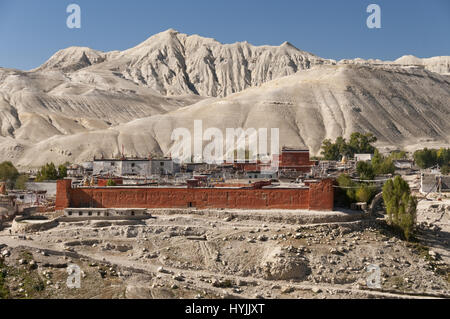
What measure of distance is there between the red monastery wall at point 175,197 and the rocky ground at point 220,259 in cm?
154

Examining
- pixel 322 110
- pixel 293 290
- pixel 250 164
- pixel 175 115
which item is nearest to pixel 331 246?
pixel 293 290

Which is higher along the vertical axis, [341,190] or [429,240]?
[341,190]

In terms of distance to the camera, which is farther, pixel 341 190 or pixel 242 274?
pixel 341 190

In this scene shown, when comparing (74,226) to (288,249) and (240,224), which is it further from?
(288,249)

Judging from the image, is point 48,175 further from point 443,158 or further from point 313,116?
point 313,116

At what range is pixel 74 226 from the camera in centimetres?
3362

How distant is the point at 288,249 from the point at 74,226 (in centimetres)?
1248

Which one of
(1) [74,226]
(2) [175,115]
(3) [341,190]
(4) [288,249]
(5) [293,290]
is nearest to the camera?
(5) [293,290]

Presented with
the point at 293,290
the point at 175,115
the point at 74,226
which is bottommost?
the point at 293,290

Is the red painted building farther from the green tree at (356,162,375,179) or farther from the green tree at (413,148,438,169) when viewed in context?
the green tree at (413,148,438,169)

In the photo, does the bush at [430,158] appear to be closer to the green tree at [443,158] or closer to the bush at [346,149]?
the green tree at [443,158]

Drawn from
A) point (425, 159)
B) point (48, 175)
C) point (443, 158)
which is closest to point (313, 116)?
point (443, 158)

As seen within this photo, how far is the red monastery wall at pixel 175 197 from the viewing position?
36156 millimetres

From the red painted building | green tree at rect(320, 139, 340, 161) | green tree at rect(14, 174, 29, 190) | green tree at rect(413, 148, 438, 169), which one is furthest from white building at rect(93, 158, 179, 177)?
green tree at rect(413, 148, 438, 169)
